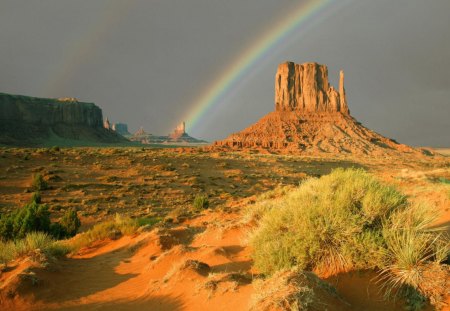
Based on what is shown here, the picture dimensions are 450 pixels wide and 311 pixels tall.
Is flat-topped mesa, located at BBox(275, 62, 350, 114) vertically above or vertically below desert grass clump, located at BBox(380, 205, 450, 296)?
above

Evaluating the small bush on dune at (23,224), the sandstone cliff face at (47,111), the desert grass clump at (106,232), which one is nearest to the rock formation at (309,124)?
the sandstone cliff face at (47,111)

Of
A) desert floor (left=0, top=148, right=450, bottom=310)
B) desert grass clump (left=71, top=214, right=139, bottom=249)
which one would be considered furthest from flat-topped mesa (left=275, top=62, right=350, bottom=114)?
desert grass clump (left=71, top=214, right=139, bottom=249)

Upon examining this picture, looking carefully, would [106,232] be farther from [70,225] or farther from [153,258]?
[153,258]

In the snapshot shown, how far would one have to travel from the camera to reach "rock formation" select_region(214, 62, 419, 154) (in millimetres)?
96875

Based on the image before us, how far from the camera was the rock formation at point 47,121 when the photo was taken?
121m

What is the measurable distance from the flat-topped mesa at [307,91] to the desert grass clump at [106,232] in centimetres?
11545

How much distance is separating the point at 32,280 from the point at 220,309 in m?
5.15

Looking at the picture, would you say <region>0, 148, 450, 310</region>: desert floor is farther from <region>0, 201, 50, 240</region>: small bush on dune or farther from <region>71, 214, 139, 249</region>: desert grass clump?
<region>0, 201, 50, 240</region>: small bush on dune

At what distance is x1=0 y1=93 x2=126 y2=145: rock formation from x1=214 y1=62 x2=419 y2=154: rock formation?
2621 inches

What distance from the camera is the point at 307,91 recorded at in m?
128

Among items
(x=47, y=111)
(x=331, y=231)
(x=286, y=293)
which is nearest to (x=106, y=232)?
(x=331, y=231)

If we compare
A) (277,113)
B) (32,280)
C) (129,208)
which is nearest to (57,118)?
(277,113)

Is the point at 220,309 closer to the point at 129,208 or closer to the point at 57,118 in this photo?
the point at 129,208

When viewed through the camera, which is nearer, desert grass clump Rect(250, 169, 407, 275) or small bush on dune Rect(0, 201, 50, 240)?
desert grass clump Rect(250, 169, 407, 275)
